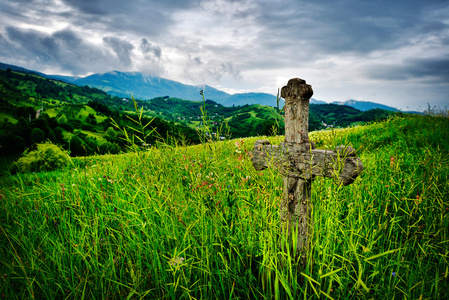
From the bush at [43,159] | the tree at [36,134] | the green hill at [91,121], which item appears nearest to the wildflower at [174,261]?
the green hill at [91,121]

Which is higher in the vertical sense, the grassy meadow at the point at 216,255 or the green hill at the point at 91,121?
the green hill at the point at 91,121

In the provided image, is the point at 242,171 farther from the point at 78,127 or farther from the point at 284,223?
the point at 78,127

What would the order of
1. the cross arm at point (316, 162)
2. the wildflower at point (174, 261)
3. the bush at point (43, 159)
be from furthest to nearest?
the bush at point (43, 159) < the cross arm at point (316, 162) < the wildflower at point (174, 261)

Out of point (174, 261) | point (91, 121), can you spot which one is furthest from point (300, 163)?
point (91, 121)

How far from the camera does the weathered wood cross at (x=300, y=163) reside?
6.86ft

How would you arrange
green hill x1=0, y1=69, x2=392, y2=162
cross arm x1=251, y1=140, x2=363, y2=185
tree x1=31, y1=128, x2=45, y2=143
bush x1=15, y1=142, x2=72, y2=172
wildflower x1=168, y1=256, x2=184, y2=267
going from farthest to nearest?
tree x1=31, y1=128, x2=45, y2=143
bush x1=15, y1=142, x2=72, y2=172
green hill x1=0, y1=69, x2=392, y2=162
cross arm x1=251, y1=140, x2=363, y2=185
wildflower x1=168, y1=256, x2=184, y2=267

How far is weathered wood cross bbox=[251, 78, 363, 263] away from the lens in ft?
6.86

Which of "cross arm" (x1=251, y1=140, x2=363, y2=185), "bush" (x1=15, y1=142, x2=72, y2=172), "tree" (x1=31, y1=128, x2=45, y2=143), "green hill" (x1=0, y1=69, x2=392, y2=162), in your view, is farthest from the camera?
"tree" (x1=31, y1=128, x2=45, y2=143)

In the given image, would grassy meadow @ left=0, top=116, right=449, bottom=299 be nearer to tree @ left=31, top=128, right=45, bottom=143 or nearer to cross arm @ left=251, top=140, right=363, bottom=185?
cross arm @ left=251, top=140, right=363, bottom=185

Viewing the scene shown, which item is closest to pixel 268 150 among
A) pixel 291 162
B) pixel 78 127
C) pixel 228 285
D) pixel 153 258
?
pixel 291 162

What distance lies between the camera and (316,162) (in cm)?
223

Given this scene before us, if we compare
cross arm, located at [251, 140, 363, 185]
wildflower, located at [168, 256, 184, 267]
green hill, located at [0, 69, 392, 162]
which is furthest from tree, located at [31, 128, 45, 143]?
cross arm, located at [251, 140, 363, 185]

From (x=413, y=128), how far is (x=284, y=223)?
1122cm

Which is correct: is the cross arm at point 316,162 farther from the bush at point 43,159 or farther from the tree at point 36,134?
the tree at point 36,134
